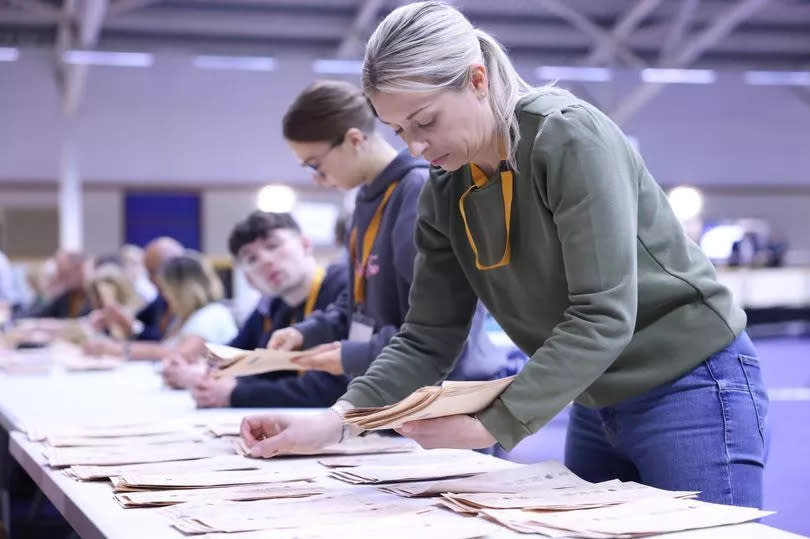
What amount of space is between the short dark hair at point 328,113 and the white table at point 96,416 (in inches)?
25.2

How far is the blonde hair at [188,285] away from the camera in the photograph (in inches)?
171

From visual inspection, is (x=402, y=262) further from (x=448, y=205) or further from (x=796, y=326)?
(x=796, y=326)

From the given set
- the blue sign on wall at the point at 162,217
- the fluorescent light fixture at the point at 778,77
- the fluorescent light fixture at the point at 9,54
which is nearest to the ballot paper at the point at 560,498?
the fluorescent light fixture at the point at 9,54

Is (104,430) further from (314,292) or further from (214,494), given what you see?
(314,292)

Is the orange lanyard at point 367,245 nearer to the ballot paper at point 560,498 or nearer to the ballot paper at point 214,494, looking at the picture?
the ballot paper at point 214,494

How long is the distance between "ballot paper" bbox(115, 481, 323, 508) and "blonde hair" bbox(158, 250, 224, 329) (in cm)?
298

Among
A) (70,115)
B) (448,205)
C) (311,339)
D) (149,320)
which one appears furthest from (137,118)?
(448,205)

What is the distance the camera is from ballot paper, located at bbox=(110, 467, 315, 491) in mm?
1447

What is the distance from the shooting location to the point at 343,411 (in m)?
1.51

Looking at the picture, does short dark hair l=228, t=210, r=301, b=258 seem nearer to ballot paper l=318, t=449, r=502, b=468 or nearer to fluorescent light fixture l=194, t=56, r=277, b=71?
ballot paper l=318, t=449, r=502, b=468

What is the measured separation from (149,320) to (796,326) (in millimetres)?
9877

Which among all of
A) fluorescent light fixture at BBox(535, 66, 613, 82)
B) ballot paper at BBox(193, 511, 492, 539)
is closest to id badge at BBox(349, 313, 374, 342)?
ballot paper at BBox(193, 511, 492, 539)

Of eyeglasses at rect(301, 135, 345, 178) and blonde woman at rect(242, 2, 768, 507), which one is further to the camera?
eyeglasses at rect(301, 135, 345, 178)

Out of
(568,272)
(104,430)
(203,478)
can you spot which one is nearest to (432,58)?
(568,272)
